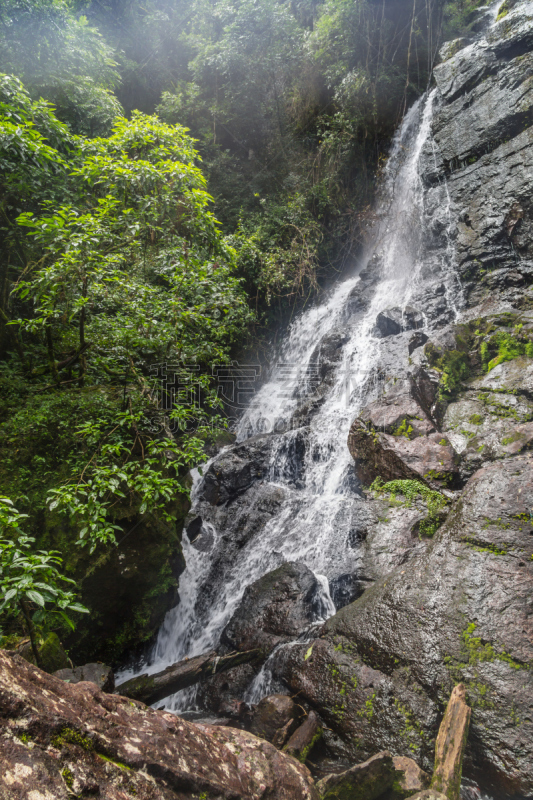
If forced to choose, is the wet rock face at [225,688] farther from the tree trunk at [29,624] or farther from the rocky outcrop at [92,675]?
the tree trunk at [29,624]

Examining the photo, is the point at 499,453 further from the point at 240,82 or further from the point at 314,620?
the point at 240,82

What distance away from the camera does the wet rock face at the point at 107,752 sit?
1191mm

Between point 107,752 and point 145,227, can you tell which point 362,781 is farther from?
point 145,227

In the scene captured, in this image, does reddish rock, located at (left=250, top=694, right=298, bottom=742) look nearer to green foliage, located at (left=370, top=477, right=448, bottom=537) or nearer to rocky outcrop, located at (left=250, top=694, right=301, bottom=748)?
rocky outcrop, located at (left=250, top=694, right=301, bottom=748)

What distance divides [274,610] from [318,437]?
4.00 metres

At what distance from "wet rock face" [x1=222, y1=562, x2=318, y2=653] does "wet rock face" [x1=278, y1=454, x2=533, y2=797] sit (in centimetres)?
67

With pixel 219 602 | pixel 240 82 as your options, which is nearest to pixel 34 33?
pixel 240 82

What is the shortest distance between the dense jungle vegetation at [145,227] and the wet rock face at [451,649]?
2.69 meters

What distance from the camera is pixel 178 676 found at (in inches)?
183

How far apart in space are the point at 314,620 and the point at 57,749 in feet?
15.2

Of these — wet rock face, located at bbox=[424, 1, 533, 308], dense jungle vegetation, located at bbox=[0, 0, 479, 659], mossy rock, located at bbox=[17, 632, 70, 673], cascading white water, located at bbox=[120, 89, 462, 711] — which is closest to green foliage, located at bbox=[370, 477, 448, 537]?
cascading white water, located at bbox=[120, 89, 462, 711]

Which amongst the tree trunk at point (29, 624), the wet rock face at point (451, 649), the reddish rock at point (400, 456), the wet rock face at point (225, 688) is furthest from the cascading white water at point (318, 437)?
the tree trunk at point (29, 624)

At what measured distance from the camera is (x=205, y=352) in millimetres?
5812

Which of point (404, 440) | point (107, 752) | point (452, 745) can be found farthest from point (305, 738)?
point (404, 440)
